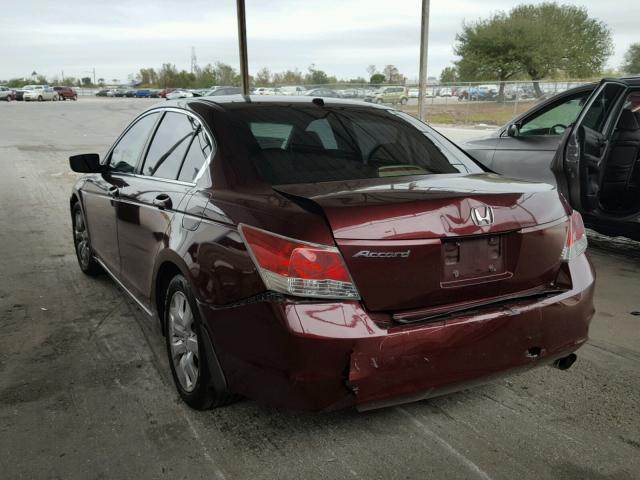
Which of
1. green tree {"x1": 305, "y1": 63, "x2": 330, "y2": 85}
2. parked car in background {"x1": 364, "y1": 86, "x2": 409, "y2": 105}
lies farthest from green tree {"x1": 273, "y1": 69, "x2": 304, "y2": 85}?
parked car in background {"x1": 364, "y1": 86, "x2": 409, "y2": 105}

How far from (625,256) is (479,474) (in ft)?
15.1

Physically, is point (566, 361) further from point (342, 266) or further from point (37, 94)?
point (37, 94)

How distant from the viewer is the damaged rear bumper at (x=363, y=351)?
233 centimetres

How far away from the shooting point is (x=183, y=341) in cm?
314

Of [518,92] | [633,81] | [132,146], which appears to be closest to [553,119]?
[633,81]

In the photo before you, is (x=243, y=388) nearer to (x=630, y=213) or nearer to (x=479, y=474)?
(x=479, y=474)

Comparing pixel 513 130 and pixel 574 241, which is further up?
pixel 513 130

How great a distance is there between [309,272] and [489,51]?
4676cm

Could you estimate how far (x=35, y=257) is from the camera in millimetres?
6250

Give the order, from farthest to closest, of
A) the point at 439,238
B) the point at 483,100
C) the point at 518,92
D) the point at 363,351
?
the point at 483,100 < the point at 518,92 < the point at 439,238 < the point at 363,351

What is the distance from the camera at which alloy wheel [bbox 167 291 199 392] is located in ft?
9.93

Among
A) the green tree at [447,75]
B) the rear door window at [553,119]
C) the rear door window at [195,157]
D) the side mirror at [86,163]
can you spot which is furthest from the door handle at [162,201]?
the green tree at [447,75]

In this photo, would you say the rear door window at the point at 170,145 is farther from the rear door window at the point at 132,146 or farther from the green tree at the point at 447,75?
the green tree at the point at 447,75

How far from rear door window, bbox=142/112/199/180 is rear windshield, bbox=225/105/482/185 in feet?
1.16
